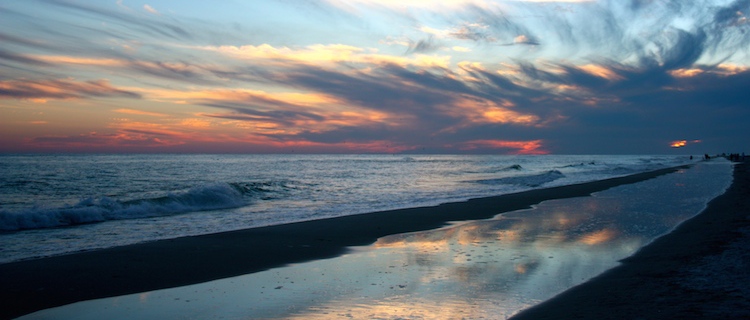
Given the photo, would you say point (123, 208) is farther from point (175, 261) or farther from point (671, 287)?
point (671, 287)

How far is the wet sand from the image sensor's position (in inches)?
235

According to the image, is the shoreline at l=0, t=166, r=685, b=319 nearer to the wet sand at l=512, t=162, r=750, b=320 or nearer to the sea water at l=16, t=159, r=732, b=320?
the sea water at l=16, t=159, r=732, b=320

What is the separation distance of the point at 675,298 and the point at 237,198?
895 inches

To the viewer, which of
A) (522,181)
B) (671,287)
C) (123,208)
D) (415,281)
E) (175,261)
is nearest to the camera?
(671,287)

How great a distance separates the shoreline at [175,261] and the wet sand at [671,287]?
555 cm

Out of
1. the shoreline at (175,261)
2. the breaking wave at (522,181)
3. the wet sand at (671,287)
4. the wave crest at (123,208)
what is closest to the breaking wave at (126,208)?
the wave crest at (123,208)

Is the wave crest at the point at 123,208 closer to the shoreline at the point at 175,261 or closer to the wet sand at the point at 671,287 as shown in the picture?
the shoreline at the point at 175,261

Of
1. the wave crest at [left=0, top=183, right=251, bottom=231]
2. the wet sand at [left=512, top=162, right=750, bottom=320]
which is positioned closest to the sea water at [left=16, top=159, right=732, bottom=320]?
the wet sand at [left=512, top=162, right=750, bottom=320]

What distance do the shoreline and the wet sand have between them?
5546mm

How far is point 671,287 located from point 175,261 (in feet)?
29.5

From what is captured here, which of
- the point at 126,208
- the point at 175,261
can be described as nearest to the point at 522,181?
the point at 126,208

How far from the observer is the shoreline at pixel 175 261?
7.92m

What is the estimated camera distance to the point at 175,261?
10227mm

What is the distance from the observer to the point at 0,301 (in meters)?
7.34
